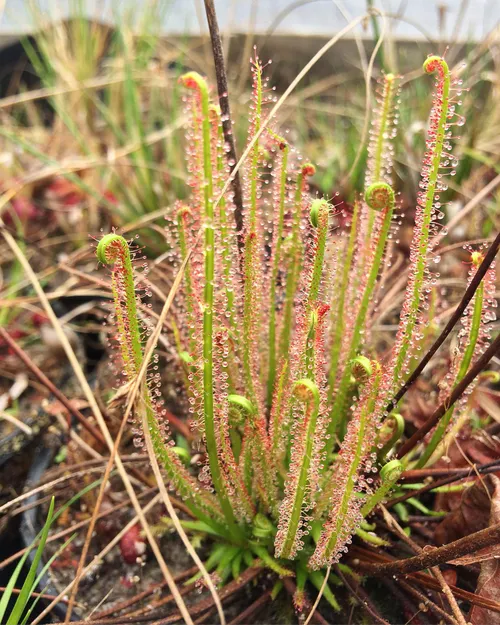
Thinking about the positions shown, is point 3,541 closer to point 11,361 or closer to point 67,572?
point 67,572

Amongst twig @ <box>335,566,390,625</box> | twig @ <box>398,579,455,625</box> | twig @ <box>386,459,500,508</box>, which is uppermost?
twig @ <box>386,459,500,508</box>

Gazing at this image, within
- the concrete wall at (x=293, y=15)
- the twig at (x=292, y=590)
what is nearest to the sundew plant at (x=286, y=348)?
the twig at (x=292, y=590)

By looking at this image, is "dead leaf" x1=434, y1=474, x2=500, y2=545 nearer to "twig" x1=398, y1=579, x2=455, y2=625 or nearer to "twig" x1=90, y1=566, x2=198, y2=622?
"twig" x1=398, y1=579, x2=455, y2=625

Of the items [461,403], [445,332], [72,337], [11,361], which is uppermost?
[445,332]

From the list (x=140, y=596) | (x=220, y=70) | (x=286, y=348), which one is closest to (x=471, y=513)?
(x=286, y=348)

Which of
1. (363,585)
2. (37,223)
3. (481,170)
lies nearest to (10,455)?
(363,585)

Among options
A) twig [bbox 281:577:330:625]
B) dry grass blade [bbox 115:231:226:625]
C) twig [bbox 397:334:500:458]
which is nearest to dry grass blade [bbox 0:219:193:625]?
dry grass blade [bbox 115:231:226:625]

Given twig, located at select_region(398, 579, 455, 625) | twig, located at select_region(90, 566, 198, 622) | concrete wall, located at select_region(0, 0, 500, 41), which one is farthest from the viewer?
concrete wall, located at select_region(0, 0, 500, 41)
